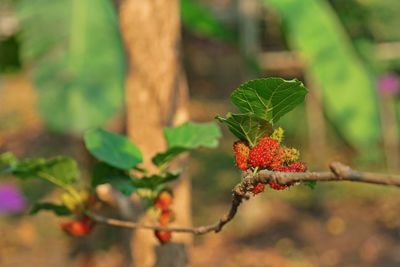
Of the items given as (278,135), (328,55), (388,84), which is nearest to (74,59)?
(328,55)

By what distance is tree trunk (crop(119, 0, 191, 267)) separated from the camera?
2115 mm

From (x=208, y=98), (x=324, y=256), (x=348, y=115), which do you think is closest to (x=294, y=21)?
(x=348, y=115)

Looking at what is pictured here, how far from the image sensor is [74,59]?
3.29m

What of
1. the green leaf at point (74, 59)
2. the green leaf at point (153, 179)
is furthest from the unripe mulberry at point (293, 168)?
the green leaf at point (74, 59)

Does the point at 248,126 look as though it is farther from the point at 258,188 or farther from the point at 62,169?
the point at 62,169

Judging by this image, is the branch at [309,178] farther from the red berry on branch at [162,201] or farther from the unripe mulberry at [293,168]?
the red berry on branch at [162,201]

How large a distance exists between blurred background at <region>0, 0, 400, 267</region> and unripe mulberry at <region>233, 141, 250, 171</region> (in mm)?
1332

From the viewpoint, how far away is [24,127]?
888cm

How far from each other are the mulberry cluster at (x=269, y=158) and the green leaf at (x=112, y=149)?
407mm

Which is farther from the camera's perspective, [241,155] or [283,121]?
[283,121]

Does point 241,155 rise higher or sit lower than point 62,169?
higher

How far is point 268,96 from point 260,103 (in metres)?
0.02

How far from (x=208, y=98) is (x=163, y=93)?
7.40 m

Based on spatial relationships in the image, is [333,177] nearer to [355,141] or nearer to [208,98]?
[355,141]
